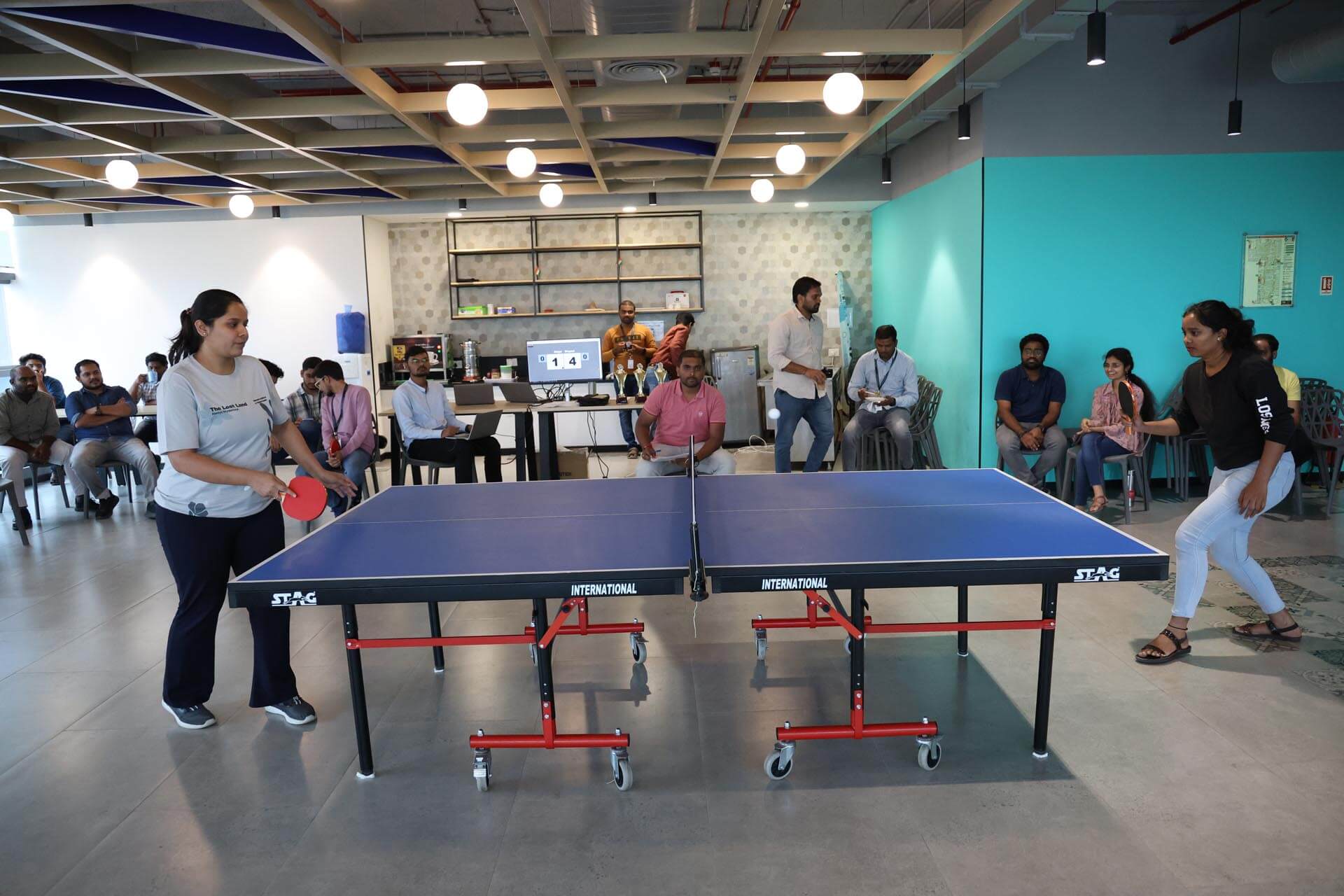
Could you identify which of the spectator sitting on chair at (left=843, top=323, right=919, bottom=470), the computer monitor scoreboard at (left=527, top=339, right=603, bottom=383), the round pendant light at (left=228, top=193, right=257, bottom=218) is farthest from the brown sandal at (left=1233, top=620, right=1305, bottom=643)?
the round pendant light at (left=228, top=193, right=257, bottom=218)

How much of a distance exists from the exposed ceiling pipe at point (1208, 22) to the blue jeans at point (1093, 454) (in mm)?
2807

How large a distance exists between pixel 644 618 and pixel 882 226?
22.6ft

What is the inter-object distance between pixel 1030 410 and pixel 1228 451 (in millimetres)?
3003

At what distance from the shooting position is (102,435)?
24.2 feet

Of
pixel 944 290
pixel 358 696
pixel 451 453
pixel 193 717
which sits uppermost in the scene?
pixel 944 290

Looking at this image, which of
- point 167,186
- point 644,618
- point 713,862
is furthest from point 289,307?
point 713,862

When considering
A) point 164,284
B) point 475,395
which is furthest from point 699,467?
point 164,284

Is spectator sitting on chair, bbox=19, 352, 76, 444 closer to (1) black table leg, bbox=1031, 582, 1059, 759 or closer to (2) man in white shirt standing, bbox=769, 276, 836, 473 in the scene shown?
(2) man in white shirt standing, bbox=769, 276, 836, 473

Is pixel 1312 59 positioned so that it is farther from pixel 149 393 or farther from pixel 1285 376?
pixel 149 393

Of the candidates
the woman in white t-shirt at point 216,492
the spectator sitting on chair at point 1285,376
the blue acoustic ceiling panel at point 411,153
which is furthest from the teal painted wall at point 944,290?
the woman in white t-shirt at point 216,492

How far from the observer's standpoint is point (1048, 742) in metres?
2.96

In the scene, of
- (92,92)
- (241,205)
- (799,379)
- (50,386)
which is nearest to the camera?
(92,92)

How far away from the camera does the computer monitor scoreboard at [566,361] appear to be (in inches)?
276

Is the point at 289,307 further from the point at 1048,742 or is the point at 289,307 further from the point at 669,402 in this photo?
the point at 1048,742
